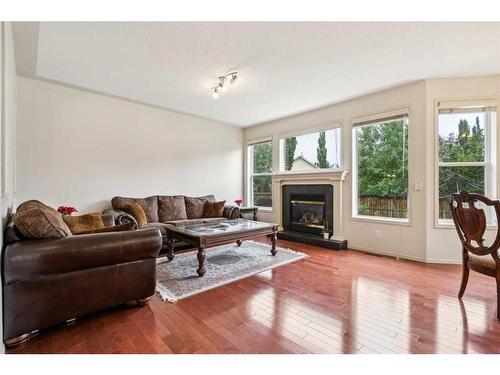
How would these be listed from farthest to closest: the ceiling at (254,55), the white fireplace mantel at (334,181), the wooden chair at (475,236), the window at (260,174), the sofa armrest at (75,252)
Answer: the window at (260,174), the white fireplace mantel at (334,181), the ceiling at (254,55), the wooden chair at (475,236), the sofa armrest at (75,252)

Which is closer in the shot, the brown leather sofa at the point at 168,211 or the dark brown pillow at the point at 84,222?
the dark brown pillow at the point at 84,222

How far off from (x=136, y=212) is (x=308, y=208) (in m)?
3.10

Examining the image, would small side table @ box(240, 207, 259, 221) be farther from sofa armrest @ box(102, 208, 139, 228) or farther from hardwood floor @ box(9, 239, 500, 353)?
hardwood floor @ box(9, 239, 500, 353)

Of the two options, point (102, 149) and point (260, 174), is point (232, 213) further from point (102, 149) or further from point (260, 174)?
point (102, 149)

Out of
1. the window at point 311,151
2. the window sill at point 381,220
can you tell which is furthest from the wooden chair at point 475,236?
the window at point 311,151

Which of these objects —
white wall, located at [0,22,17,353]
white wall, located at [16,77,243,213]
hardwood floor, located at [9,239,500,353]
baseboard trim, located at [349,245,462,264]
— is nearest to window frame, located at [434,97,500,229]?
baseboard trim, located at [349,245,462,264]

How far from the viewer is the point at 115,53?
2592mm

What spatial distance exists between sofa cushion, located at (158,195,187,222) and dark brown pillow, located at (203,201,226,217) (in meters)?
0.41

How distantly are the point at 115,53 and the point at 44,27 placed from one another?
59cm

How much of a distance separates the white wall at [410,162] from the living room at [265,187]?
0.02m

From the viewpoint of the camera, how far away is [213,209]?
460cm

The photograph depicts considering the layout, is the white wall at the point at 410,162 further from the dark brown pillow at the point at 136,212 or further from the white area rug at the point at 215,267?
the dark brown pillow at the point at 136,212

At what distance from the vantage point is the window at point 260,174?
5.57m
